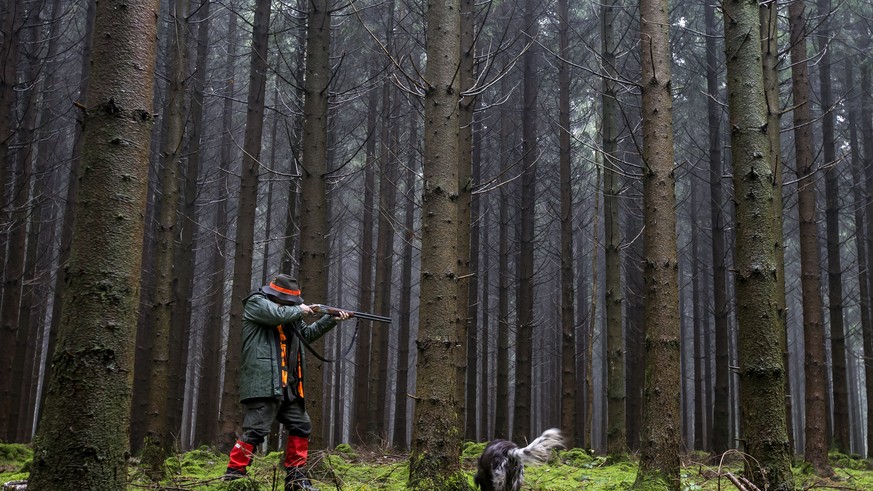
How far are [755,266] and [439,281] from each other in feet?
7.67

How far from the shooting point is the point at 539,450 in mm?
5777

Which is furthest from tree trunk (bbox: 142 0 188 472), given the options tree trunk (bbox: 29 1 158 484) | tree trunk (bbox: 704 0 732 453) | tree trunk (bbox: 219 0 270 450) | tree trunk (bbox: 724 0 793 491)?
tree trunk (bbox: 704 0 732 453)

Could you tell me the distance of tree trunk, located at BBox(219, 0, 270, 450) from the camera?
1126 centimetres

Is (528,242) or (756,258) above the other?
(528,242)

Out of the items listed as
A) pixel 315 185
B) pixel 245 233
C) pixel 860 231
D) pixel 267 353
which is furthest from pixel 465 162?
pixel 860 231

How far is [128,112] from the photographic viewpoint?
10.7ft

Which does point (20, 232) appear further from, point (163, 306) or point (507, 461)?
point (507, 461)

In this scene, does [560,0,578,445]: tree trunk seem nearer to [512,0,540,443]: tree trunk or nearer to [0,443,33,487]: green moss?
[512,0,540,443]: tree trunk

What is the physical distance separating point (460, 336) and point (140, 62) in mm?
7756

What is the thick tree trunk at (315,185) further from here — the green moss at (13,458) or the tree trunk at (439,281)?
the green moss at (13,458)

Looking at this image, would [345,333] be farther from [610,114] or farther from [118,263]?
[118,263]

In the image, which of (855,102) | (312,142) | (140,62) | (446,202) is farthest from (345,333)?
(140,62)

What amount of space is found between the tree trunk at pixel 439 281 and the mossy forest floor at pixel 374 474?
782mm

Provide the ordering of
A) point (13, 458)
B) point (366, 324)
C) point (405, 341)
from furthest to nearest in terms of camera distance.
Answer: point (405, 341)
point (366, 324)
point (13, 458)
